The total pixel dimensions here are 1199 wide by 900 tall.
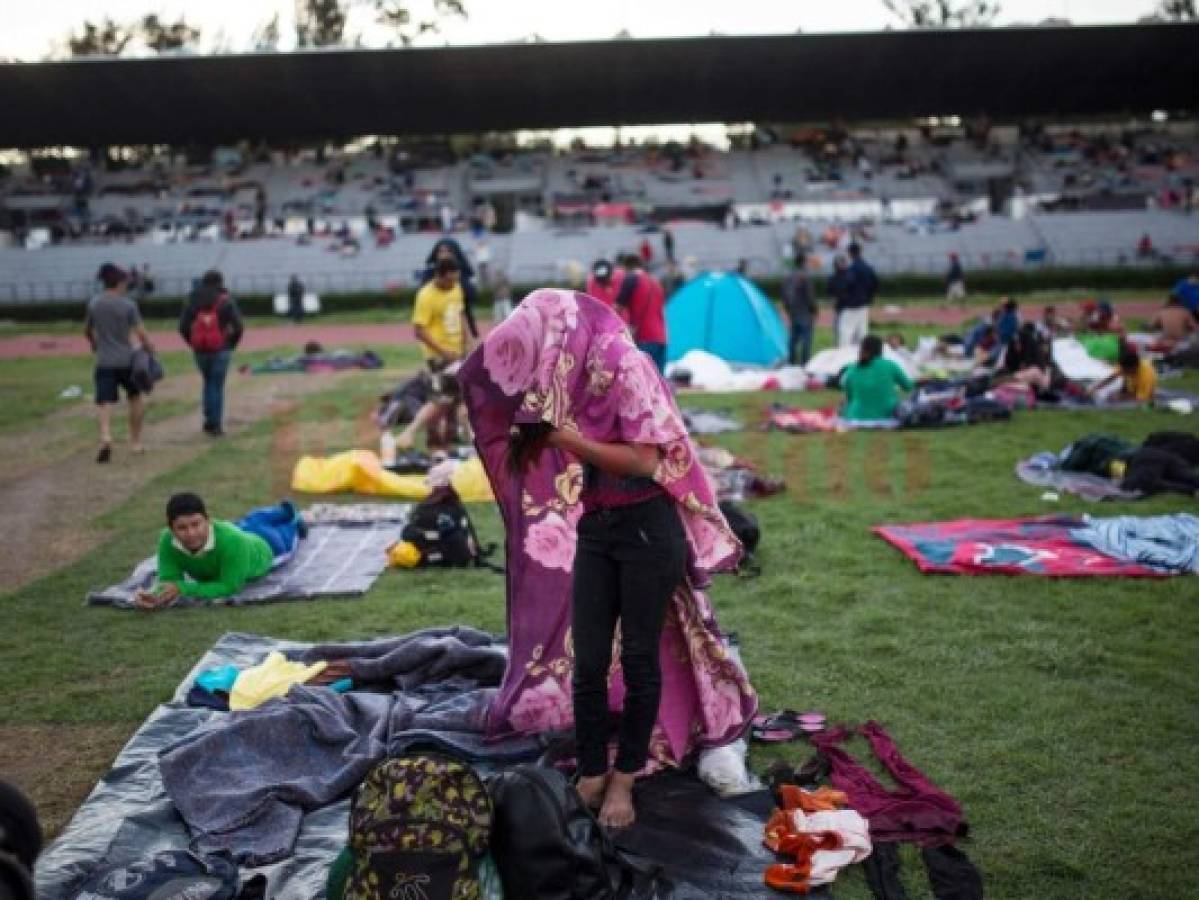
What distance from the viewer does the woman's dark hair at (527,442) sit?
3.65 meters

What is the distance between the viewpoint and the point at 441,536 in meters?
7.40

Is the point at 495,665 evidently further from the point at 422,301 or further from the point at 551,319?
the point at 422,301

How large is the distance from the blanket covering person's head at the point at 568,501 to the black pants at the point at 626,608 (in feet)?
0.58

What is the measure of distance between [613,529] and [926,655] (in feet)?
8.03

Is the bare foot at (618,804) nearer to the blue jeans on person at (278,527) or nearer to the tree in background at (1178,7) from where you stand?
the blue jeans on person at (278,527)

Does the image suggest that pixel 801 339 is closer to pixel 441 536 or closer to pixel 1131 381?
pixel 1131 381

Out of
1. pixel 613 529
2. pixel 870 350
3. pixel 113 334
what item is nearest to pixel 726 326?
pixel 870 350

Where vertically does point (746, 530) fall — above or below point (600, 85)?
below

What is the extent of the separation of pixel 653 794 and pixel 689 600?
2.46 ft

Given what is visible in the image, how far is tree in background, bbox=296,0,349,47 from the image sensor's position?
52281 mm

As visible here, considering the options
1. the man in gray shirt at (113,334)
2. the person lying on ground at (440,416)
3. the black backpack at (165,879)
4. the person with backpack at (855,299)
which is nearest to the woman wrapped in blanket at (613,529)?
the black backpack at (165,879)

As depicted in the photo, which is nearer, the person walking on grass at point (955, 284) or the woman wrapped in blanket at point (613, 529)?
the woman wrapped in blanket at point (613, 529)

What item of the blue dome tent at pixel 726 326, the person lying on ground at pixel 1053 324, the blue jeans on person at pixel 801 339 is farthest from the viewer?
the blue dome tent at pixel 726 326

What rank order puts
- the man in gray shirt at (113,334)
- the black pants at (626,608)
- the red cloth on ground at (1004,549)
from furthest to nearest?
the man in gray shirt at (113,334) → the red cloth on ground at (1004,549) → the black pants at (626,608)
